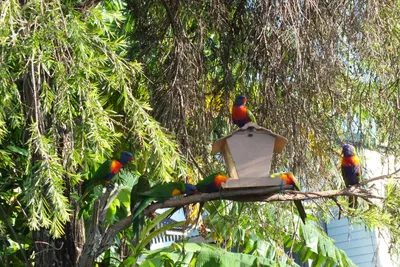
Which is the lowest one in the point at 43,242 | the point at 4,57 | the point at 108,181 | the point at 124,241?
the point at 124,241

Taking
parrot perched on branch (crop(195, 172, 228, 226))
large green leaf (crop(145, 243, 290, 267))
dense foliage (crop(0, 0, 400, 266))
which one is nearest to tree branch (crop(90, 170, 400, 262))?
parrot perched on branch (crop(195, 172, 228, 226))

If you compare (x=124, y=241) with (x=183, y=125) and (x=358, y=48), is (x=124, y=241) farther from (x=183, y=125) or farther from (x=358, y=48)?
(x=358, y=48)

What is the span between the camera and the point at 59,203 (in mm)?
2805

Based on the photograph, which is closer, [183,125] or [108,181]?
[108,181]

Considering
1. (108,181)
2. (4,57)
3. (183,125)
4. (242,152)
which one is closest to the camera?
(4,57)

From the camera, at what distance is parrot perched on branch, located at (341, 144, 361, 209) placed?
12.5 ft

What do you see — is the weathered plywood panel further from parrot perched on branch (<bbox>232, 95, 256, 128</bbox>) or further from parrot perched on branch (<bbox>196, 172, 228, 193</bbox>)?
parrot perched on branch (<bbox>232, 95, 256, 128</bbox>)

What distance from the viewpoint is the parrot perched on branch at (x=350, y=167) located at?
3.79 m

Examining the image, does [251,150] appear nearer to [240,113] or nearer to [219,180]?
[219,180]

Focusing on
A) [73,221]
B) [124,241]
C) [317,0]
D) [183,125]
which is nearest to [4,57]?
[73,221]

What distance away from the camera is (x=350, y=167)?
388 centimetres

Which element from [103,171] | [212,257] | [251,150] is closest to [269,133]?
[251,150]

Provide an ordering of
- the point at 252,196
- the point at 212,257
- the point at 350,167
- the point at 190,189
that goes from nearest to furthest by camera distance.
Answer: the point at 252,196
the point at 190,189
the point at 350,167
the point at 212,257

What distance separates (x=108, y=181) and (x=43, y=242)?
500 millimetres
